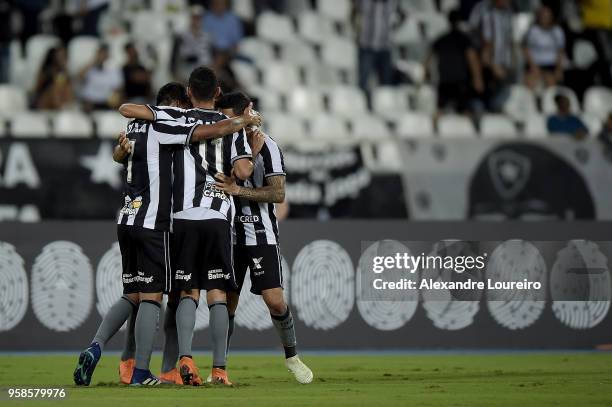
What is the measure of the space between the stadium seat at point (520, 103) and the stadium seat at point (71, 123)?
5.83 metres

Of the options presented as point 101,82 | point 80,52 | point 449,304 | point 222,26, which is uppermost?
point 222,26

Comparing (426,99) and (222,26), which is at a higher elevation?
(222,26)

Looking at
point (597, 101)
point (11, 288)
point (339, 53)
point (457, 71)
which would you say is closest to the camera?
point (11, 288)

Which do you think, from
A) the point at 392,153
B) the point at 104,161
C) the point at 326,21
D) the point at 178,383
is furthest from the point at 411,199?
the point at 178,383

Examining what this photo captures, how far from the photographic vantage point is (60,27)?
62.4 ft

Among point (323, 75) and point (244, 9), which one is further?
point (244, 9)

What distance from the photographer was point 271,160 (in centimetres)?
1014

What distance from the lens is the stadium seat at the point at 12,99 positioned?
57.3 ft

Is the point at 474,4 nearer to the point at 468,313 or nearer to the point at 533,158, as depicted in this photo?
the point at 533,158

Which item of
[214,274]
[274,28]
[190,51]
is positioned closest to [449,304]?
[190,51]

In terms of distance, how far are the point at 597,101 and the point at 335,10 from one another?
4229mm

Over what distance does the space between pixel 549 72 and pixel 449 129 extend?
2.38 metres

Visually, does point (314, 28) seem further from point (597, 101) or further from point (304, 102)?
point (597, 101)

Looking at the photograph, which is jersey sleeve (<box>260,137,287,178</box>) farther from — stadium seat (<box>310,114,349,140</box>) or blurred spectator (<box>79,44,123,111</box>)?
blurred spectator (<box>79,44,123,111</box>)
